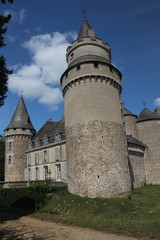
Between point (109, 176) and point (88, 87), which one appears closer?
point (109, 176)

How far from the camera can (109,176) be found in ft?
44.7

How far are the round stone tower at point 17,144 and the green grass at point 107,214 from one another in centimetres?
1244

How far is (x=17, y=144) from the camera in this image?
26688 mm

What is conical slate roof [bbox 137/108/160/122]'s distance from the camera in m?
Answer: 25.7

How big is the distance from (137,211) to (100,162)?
3658 millimetres

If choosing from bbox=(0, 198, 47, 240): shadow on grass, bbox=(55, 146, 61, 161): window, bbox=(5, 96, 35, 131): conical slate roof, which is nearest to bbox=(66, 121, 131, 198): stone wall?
bbox=(0, 198, 47, 240): shadow on grass

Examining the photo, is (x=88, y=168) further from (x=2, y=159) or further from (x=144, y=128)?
(x=2, y=159)

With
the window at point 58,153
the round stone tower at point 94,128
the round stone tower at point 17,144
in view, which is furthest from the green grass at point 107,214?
the round stone tower at point 17,144

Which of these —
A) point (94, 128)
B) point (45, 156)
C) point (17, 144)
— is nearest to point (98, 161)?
point (94, 128)

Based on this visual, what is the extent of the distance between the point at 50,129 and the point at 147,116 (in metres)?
12.4

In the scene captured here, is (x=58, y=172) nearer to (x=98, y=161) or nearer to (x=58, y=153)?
(x=58, y=153)

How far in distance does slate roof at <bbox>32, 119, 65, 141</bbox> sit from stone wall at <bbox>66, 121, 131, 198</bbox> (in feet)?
27.1

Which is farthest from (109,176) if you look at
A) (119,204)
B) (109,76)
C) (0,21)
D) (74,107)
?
(0,21)

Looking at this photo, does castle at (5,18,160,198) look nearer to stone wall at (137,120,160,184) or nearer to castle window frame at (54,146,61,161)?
castle window frame at (54,146,61,161)
